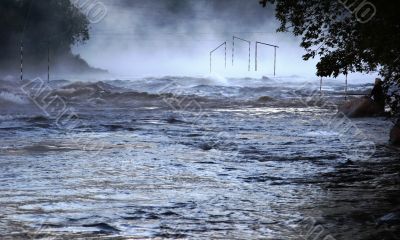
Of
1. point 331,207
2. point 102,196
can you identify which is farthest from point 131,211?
point 331,207

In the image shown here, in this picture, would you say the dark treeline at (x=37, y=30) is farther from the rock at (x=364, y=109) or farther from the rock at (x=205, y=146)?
the rock at (x=205, y=146)

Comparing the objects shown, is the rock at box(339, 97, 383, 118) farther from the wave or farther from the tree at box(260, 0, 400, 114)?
the wave

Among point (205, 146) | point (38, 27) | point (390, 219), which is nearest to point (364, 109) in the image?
point (205, 146)

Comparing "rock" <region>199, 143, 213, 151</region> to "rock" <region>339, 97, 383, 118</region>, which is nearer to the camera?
"rock" <region>199, 143, 213, 151</region>

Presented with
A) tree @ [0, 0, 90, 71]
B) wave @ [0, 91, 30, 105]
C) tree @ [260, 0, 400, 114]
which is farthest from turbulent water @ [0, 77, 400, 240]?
tree @ [0, 0, 90, 71]

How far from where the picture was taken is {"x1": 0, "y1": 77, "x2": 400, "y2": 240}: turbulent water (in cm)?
760

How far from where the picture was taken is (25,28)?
7925 cm

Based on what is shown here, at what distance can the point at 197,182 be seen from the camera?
10836 mm

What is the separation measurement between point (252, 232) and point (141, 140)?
412 inches

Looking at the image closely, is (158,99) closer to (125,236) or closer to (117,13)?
(125,236)

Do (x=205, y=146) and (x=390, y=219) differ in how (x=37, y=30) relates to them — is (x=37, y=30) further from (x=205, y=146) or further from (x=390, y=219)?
(x=390, y=219)

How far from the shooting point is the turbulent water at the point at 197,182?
7597mm

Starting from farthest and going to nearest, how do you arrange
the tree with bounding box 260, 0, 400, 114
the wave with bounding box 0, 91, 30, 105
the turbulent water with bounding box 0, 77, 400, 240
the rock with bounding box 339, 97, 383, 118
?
the wave with bounding box 0, 91, 30, 105, the rock with bounding box 339, 97, 383, 118, the tree with bounding box 260, 0, 400, 114, the turbulent water with bounding box 0, 77, 400, 240

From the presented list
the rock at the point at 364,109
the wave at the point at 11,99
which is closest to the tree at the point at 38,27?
the wave at the point at 11,99
